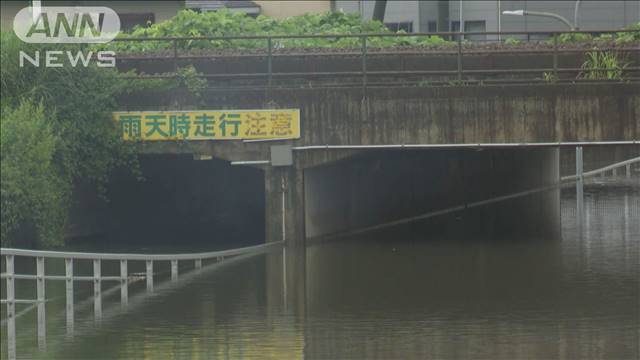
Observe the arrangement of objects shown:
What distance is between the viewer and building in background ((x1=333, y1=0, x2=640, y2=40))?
216ft

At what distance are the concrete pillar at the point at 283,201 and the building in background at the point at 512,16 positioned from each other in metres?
33.4

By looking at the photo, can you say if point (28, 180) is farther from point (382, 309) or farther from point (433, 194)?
point (433, 194)

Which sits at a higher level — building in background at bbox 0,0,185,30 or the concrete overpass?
building in background at bbox 0,0,185,30

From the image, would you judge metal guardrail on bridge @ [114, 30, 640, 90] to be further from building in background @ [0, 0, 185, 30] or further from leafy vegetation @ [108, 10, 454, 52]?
building in background @ [0, 0, 185, 30]

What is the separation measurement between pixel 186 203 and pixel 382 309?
19817mm

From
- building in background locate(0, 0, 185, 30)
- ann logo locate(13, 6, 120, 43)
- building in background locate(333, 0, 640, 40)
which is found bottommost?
ann logo locate(13, 6, 120, 43)

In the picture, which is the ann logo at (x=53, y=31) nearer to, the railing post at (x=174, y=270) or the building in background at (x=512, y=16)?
the railing post at (x=174, y=270)

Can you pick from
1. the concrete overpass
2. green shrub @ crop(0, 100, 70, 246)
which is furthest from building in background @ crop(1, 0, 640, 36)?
green shrub @ crop(0, 100, 70, 246)

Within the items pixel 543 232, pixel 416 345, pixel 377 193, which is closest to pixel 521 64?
pixel 543 232

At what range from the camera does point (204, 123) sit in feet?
106

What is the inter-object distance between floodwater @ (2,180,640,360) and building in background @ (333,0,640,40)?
34.5 meters

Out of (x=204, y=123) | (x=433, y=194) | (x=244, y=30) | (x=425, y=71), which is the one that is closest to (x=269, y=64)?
(x=204, y=123)

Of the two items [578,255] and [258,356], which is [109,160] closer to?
[578,255]

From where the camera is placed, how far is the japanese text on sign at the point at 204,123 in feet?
106
